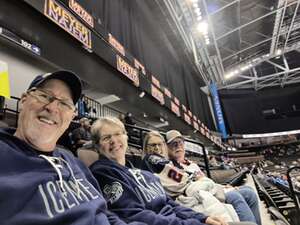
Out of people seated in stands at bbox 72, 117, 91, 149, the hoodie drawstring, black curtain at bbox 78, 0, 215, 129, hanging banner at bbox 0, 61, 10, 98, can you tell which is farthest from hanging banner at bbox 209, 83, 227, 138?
the hoodie drawstring

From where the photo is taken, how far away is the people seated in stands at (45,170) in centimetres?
68

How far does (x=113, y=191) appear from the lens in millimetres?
1103

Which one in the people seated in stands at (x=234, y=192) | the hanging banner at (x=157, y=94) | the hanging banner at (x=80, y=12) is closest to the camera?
the people seated in stands at (x=234, y=192)

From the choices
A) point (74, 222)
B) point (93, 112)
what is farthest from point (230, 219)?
point (93, 112)

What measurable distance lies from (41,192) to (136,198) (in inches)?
19.2

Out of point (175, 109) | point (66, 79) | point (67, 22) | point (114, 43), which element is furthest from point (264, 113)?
point (66, 79)

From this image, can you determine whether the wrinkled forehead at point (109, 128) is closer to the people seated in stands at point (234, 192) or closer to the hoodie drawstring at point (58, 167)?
the hoodie drawstring at point (58, 167)

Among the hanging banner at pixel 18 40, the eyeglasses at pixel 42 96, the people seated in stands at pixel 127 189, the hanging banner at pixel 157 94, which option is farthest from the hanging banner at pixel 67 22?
the hanging banner at pixel 157 94

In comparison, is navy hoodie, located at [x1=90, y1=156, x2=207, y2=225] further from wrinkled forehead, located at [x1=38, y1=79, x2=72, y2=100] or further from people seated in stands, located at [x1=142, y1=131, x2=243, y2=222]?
wrinkled forehead, located at [x1=38, y1=79, x2=72, y2=100]

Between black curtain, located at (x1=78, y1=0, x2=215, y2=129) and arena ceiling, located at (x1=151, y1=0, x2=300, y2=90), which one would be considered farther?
arena ceiling, located at (x1=151, y1=0, x2=300, y2=90)

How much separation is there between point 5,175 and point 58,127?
Result: 0.98ft

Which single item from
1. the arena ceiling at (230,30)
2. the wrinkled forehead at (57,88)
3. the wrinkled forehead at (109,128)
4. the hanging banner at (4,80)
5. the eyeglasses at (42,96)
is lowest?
the wrinkled forehead at (109,128)

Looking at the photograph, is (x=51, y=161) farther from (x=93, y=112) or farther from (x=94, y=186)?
(x=93, y=112)

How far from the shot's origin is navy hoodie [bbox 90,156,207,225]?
1069mm
